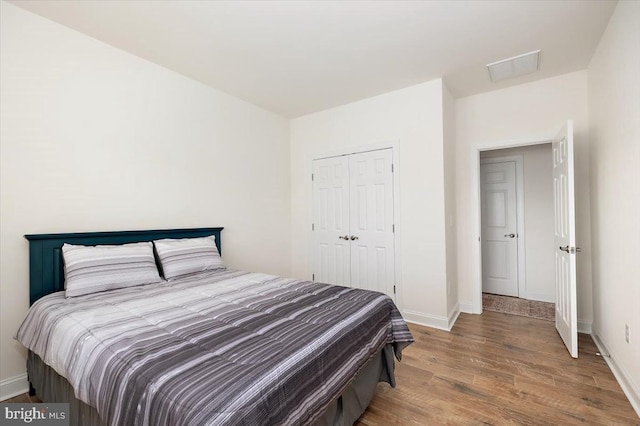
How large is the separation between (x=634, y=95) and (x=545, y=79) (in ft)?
5.21

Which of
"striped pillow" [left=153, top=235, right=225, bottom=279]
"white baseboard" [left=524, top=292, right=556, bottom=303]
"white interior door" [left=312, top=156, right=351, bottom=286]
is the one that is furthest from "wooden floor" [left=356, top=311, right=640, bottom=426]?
"striped pillow" [left=153, top=235, right=225, bottom=279]

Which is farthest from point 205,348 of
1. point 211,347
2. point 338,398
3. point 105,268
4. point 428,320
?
point 428,320

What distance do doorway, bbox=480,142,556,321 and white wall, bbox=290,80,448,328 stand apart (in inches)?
49.1

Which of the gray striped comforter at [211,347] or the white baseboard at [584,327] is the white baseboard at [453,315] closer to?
the white baseboard at [584,327]

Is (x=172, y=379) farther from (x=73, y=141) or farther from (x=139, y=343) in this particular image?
(x=73, y=141)

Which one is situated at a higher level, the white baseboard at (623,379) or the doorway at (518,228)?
the doorway at (518,228)

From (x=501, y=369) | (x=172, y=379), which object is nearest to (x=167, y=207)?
(x=172, y=379)

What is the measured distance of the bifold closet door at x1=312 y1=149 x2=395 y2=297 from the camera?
355 cm

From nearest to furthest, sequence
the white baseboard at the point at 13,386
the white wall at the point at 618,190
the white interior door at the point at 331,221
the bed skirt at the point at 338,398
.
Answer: the bed skirt at the point at 338,398 → the white wall at the point at 618,190 → the white baseboard at the point at 13,386 → the white interior door at the point at 331,221

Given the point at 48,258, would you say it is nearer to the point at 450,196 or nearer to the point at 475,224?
the point at 450,196

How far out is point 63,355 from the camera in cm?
142

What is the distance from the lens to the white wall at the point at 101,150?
201 cm

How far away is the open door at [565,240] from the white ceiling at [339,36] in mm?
800

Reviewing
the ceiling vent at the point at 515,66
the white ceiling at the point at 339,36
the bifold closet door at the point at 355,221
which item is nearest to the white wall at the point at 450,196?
the white ceiling at the point at 339,36
